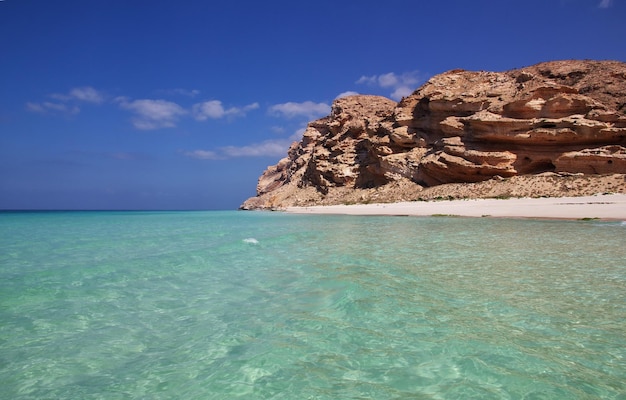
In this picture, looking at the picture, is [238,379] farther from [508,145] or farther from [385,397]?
[508,145]

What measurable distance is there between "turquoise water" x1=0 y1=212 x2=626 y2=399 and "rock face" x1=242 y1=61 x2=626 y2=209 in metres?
33.3

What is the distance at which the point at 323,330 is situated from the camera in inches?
177

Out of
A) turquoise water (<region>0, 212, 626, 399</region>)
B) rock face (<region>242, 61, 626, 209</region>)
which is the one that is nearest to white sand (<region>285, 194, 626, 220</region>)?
rock face (<region>242, 61, 626, 209</region>)

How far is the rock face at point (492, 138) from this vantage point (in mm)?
36625

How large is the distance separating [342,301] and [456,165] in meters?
42.0

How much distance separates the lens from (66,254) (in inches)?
449

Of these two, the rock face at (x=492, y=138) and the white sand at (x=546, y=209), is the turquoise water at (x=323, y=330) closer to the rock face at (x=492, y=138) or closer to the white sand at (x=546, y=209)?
the white sand at (x=546, y=209)

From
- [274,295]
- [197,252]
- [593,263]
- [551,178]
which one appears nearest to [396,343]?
[274,295]

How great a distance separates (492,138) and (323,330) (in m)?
44.3

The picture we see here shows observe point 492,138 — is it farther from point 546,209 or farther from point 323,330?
point 323,330

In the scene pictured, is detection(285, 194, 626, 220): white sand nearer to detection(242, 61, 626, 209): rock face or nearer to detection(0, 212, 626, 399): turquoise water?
detection(242, 61, 626, 209): rock face

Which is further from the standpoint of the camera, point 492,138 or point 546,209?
point 492,138

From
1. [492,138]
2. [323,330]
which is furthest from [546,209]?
[323,330]

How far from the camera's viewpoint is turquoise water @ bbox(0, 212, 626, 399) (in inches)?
125
